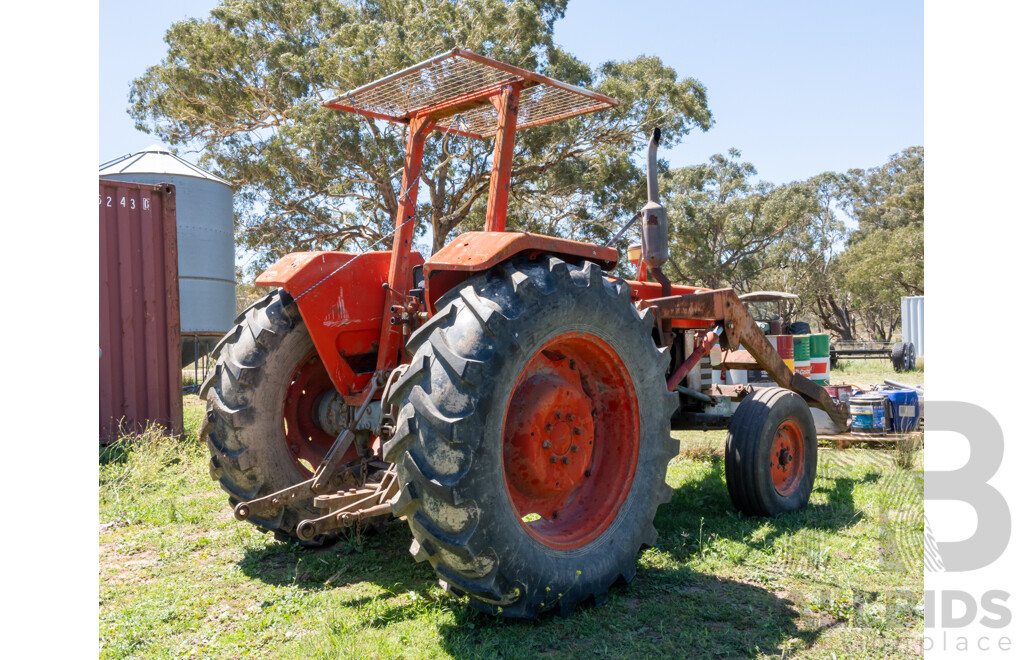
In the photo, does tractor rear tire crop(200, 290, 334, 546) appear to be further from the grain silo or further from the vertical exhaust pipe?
the grain silo

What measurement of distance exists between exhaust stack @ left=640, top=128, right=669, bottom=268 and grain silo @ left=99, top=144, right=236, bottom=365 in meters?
9.71

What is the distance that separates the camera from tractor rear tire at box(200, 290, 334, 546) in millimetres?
3969

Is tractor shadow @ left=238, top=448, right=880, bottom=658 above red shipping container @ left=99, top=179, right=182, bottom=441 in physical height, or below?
below

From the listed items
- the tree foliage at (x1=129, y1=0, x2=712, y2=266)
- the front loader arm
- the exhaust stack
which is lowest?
the front loader arm

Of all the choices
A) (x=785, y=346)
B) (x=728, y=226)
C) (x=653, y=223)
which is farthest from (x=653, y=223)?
(x=728, y=226)

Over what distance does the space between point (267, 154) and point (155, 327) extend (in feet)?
32.3

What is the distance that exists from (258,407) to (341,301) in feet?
2.48

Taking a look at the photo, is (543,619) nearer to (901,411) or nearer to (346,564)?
(346,564)

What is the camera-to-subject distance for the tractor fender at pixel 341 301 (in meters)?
3.96

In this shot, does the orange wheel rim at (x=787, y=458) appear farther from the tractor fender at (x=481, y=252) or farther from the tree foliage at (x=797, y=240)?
the tree foliage at (x=797, y=240)

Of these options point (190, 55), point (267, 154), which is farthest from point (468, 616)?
point (190, 55)

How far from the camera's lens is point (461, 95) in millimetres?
4234

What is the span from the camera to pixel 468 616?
128 inches

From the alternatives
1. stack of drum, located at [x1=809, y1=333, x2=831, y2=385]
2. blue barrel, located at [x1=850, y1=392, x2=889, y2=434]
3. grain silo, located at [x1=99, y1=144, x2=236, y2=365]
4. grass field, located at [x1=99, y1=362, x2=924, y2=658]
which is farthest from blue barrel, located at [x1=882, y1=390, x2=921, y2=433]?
grain silo, located at [x1=99, y1=144, x2=236, y2=365]
